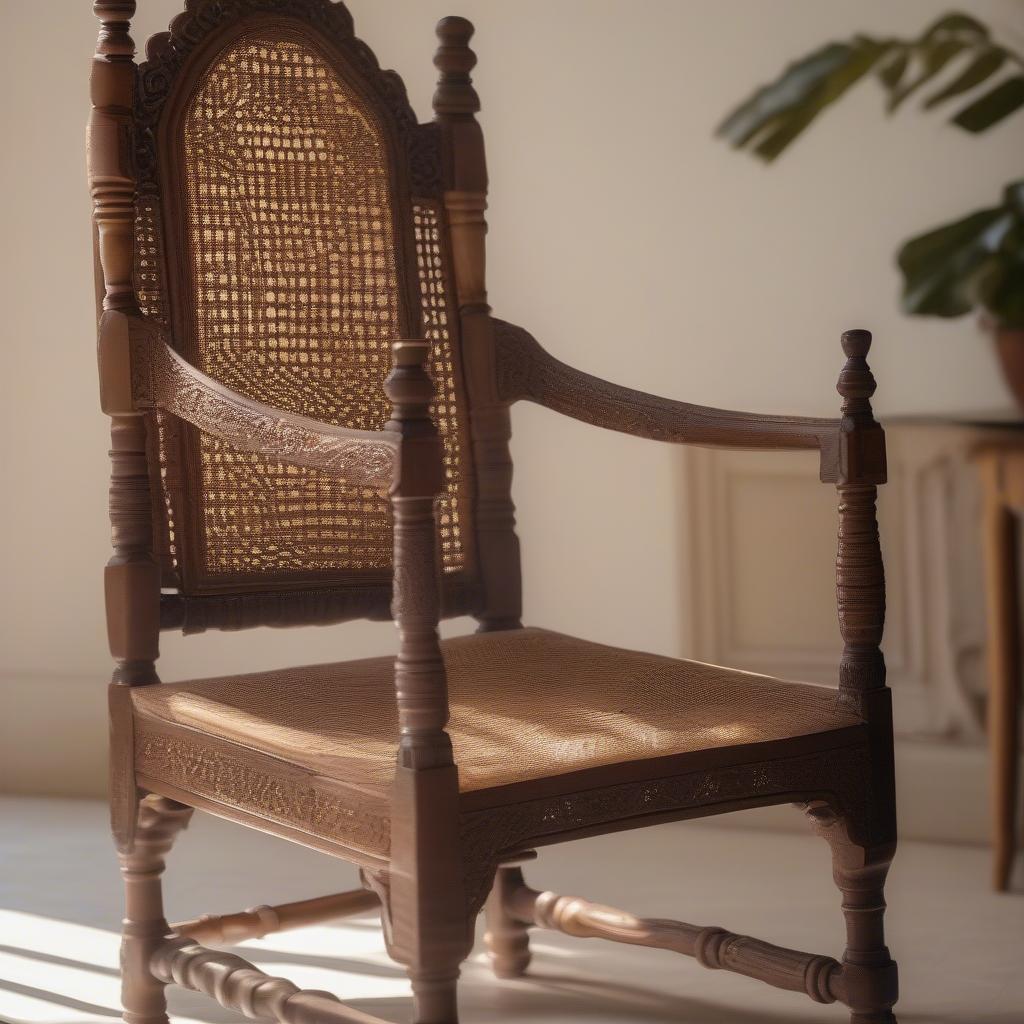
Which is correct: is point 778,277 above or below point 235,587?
above

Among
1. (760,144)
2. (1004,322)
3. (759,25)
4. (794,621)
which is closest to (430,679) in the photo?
(1004,322)

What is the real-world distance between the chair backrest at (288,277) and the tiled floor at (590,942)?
1.73 feet

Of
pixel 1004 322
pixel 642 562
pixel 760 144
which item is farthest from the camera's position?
pixel 642 562

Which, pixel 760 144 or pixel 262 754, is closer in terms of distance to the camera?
pixel 262 754

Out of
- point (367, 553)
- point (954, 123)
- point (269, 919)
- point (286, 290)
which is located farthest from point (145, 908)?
point (954, 123)

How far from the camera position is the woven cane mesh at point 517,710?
1.49 m

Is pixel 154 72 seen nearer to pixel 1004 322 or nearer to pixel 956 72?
pixel 1004 322

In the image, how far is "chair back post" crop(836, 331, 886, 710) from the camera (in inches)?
67.1

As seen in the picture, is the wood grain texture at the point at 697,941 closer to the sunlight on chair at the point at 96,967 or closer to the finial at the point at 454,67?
the sunlight on chair at the point at 96,967

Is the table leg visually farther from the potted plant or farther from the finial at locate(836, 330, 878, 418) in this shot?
the finial at locate(836, 330, 878, 418)

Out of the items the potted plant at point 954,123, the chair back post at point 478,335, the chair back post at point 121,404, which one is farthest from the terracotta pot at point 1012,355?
the chair back post at point 121,404

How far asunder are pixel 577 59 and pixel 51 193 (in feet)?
3.57

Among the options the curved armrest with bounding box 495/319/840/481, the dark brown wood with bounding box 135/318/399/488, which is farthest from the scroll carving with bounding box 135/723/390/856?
the curved armrest with bounding box 495/319/840/481

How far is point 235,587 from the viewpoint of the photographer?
73.9 inches
